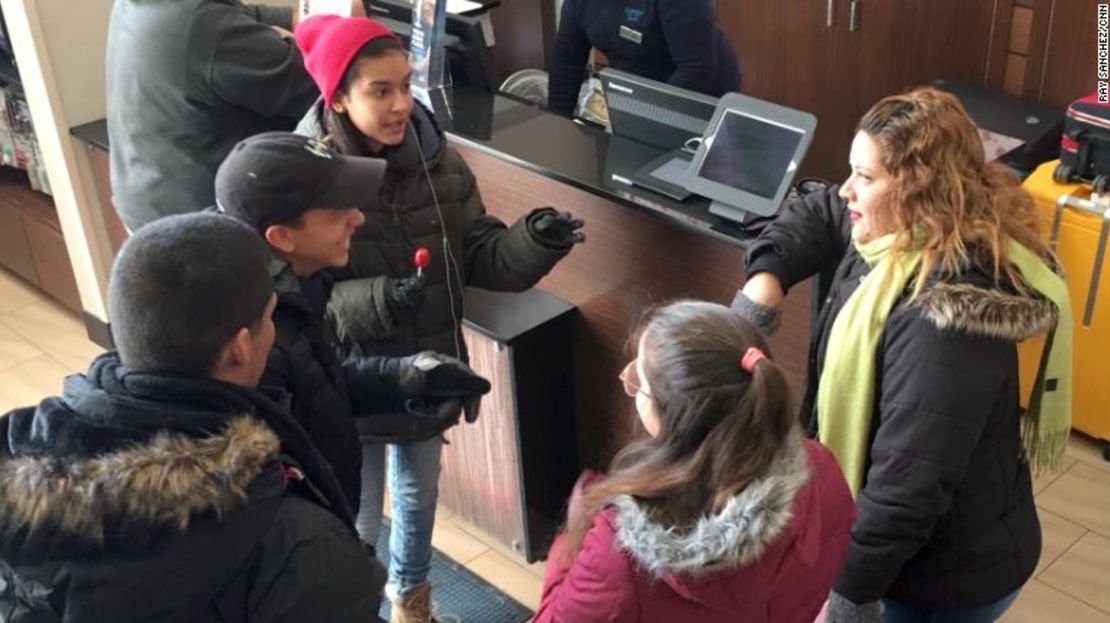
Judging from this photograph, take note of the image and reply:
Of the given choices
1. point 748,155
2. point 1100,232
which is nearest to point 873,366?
point 748,155

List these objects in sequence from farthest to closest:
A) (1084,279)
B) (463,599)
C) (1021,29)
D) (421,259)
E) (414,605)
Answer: (1021,29)
(1084,279)
(463,599)
(414,605)
(421,259)

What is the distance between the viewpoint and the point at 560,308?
9.29ft

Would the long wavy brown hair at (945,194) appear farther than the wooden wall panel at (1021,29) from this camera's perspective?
No

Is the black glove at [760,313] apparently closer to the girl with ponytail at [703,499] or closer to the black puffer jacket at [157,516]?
the girl with ponytail at [703,499]

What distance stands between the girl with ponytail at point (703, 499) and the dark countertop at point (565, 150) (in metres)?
0.85

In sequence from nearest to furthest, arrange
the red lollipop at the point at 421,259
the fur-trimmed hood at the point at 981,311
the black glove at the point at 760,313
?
1. the fur-trimmed hood at the point at 981,311
2. the black glove at the point at 760,313
3. the red lollipop at the point at 421,259

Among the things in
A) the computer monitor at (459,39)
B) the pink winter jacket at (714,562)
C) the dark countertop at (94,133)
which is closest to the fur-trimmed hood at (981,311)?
the pink winter jacket at (714,562)

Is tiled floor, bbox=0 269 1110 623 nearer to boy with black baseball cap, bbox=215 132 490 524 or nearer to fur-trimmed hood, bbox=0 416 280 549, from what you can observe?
boy with black baseball cap, bbox=215 132 490 524

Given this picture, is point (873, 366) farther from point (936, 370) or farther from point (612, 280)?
point (612, 280)

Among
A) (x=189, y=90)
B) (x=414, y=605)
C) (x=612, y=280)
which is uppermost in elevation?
(x=189, y=90)

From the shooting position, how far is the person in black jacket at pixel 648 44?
3.25m

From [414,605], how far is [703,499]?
1.39m

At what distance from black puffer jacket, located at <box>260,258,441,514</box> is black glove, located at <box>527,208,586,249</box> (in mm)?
433

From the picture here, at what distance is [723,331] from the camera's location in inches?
59.6
